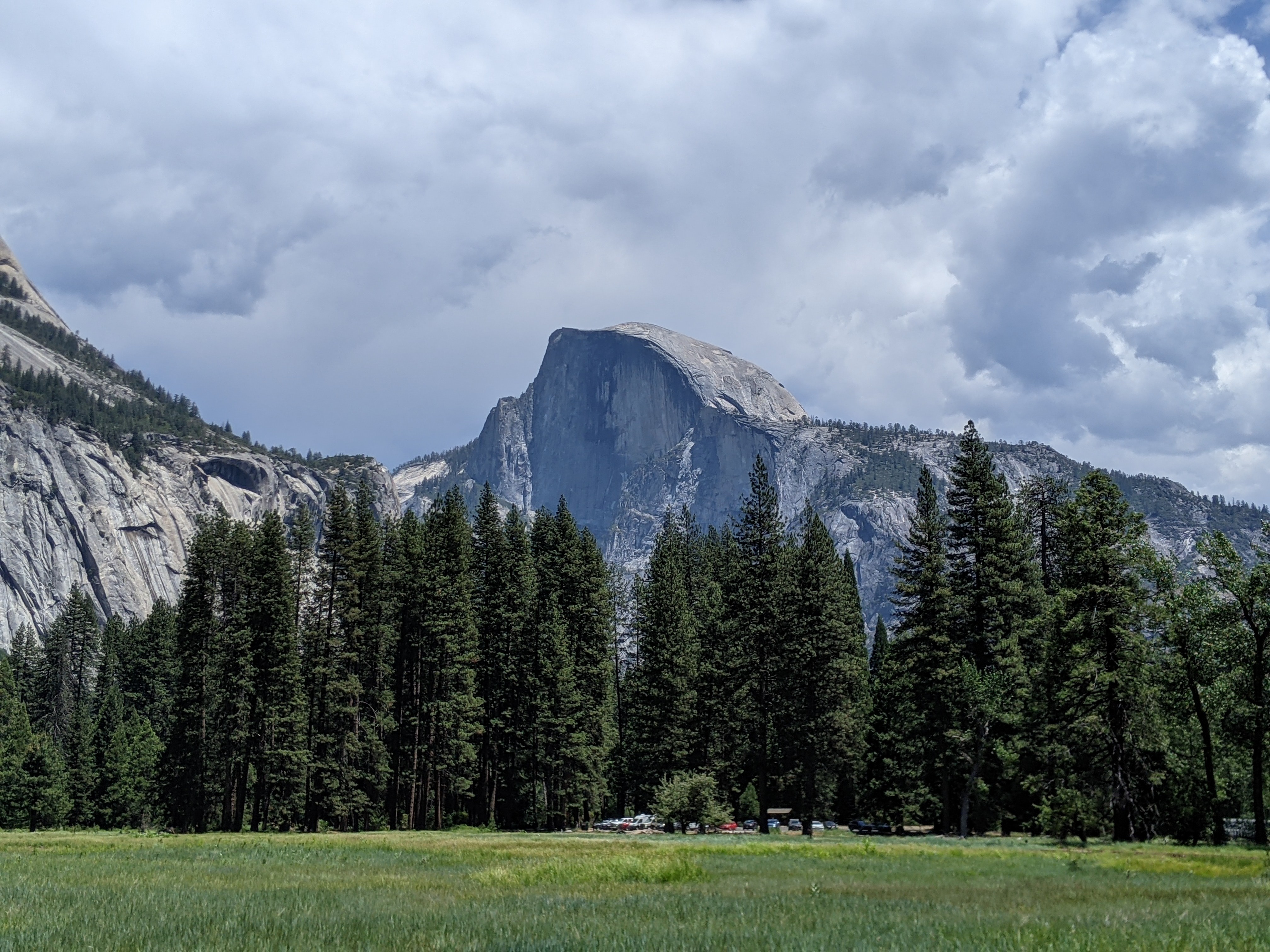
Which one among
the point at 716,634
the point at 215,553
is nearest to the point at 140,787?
the point at 215,553

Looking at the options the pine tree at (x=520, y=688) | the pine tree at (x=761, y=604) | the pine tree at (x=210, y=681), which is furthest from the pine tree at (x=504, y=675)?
the pine tree at (x=210, y=681)

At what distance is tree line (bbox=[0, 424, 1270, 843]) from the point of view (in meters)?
35.4

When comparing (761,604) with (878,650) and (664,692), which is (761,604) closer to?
(664,692)

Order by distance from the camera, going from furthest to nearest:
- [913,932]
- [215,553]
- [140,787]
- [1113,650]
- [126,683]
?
[126,683] → [140,787] → [215,553] → [1113,650] → [913,932]

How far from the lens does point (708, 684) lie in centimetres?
5962

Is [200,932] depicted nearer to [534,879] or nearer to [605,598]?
[534,879]

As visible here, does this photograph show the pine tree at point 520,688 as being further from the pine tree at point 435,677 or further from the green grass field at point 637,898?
the green grass field at point 637,898

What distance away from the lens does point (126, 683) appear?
88.6m

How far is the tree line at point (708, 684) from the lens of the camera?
3541cm

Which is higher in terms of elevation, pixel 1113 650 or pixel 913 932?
pixel 1113 650

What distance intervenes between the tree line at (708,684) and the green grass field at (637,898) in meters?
8.15

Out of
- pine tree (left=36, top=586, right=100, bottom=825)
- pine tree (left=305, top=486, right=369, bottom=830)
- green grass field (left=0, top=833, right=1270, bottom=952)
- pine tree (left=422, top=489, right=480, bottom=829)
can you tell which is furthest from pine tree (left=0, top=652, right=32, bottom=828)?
green grass field (left=0, top=833, right=1270, bottom=952)

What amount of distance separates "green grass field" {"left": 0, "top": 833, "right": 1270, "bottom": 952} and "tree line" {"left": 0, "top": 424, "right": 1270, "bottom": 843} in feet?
26.7

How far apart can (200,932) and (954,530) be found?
132 ft
